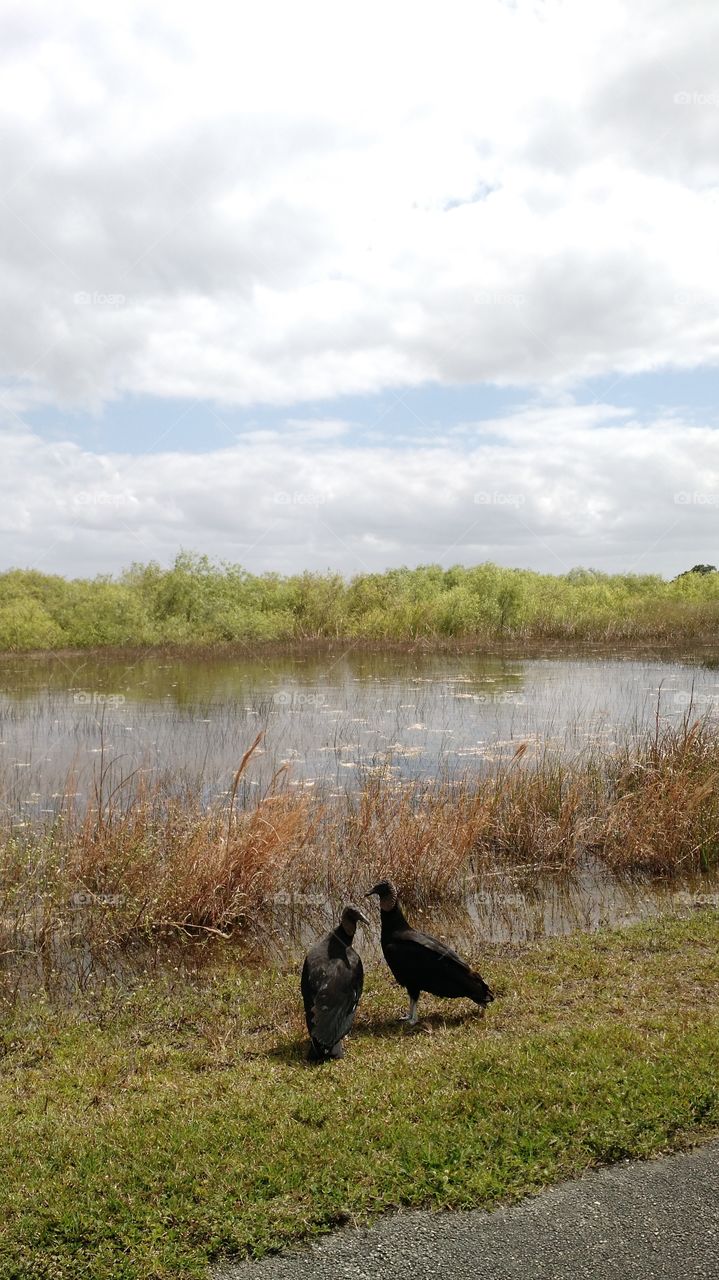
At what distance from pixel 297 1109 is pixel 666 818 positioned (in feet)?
25.4

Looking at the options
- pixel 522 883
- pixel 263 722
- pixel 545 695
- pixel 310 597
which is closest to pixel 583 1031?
pixel 522 883

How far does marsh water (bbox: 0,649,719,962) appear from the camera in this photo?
1005cm

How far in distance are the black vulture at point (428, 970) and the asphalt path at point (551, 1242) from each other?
197 cm

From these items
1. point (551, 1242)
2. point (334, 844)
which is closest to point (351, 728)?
point (334, 844)

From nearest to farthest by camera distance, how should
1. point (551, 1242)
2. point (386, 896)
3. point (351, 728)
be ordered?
point (551, 1242)
point (386, 896)
point (351, 728)

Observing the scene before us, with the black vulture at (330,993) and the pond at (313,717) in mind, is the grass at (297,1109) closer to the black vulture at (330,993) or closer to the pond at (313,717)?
the black vulture at (330,993)

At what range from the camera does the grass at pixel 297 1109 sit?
398cm

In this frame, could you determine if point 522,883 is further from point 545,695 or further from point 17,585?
point 17,585

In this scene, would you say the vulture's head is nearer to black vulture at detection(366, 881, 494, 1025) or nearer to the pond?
black vulture at detection(366, 881, 494, 1025)

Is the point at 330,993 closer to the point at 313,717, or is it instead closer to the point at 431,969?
the point at 431,969

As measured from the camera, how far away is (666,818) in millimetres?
11219

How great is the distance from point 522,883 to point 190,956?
13.8 feet

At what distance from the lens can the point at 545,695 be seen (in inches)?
978

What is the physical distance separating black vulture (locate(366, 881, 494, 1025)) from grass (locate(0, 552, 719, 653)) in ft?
136
